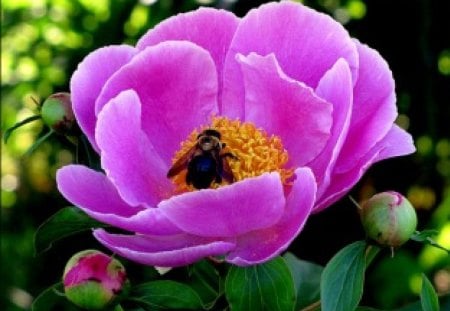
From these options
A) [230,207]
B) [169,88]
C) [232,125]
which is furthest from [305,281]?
[230,207]

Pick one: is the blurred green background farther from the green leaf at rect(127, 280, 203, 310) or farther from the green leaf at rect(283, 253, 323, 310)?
the green leaf at rect(127, 280, 203, 310)

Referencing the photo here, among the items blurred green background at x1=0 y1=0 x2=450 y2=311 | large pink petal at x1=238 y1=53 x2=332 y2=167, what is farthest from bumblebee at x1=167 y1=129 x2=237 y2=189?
blurred green background at x1=0 y1=0 x2=450 y2=311

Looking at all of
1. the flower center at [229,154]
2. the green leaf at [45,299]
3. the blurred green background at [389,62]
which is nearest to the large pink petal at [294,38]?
the flower center at [229,154]

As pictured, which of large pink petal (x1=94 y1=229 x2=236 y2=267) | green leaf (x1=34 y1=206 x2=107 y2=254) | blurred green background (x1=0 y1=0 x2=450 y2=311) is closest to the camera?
large pink petal (x1=94 y1=229 x2=236 y2=267)

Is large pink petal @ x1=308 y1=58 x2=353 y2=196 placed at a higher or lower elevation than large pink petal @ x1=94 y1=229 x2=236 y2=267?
higher

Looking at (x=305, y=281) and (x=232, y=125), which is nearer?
(x=232, y=125)

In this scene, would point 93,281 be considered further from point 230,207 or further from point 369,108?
point 369,108

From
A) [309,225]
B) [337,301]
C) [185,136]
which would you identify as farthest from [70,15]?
[337,301]

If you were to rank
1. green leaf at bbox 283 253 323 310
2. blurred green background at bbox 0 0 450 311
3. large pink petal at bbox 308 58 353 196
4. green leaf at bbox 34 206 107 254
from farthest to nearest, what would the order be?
blurred green background at bbox 0 0 450 311
green leaf at bbox 283 253 323 310
green leaf at bbox 34 206 107 254
large pink petal at bbox 308 58 353 196
